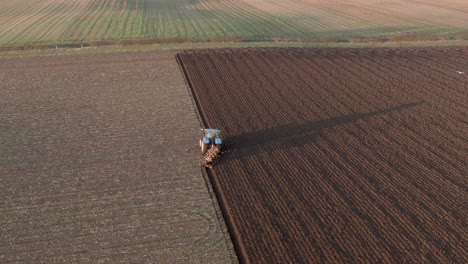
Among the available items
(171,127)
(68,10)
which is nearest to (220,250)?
(171,127)

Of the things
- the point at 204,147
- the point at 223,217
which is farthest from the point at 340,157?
the point at 223,217

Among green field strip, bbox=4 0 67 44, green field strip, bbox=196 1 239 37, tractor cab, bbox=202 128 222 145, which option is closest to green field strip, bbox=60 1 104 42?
green field strip, bbox=4 0 67 44

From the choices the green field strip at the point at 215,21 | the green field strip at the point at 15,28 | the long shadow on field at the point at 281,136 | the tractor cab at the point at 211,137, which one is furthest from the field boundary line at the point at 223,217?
the green field strip at the point at 15,28

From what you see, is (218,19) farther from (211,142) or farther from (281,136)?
(211,142)

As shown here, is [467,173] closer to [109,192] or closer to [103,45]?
[109,192]

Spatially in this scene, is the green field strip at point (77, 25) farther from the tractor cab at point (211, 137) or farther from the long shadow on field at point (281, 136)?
the long shadow on field at point (281, 136)

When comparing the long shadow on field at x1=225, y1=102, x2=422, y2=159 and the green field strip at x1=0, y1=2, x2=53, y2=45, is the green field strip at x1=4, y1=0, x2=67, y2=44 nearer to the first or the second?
the green field strip at x1=0, y1=2, x2=53, y2=45
